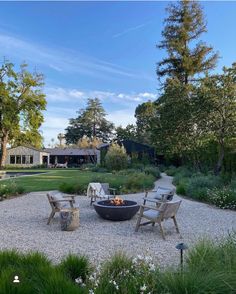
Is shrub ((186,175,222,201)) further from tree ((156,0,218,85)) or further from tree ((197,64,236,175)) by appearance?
tree ((156,0,218,85))

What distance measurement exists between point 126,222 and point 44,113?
35767 millimetres

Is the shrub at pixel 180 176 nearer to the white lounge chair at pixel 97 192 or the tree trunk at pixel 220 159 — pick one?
the tree trunk at pixel 220 159

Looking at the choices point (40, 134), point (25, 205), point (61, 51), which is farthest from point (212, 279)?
point (40, 134)

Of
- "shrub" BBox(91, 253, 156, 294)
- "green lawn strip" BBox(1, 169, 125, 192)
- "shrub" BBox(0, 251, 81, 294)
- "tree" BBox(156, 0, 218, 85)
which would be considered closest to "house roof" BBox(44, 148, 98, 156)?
"tree" BBox(156, 0, 218, 85)

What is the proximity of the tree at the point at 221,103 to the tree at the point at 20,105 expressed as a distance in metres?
26.9

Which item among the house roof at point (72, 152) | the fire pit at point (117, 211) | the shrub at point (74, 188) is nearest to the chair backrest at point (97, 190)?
the fire pit at point (117, 211)

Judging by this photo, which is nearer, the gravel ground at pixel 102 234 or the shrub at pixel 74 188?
the gravel ground at pixel 102 234

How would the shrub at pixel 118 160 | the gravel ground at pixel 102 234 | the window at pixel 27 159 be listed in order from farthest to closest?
the window at pixel 27 159, the shrub at pixel 118 160, the gravel ground at pixel 102 234

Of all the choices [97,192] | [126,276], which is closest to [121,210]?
[97,192]

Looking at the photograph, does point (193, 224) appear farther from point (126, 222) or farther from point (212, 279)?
point (212, 279)

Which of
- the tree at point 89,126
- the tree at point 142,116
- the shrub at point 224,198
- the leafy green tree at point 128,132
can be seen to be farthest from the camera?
the tree at point 89,126

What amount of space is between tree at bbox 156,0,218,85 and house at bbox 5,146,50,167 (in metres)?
28.1

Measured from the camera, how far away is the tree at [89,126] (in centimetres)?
6806

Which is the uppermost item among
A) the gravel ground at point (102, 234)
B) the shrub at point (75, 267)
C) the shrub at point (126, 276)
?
the shrub at point (126, 276)
